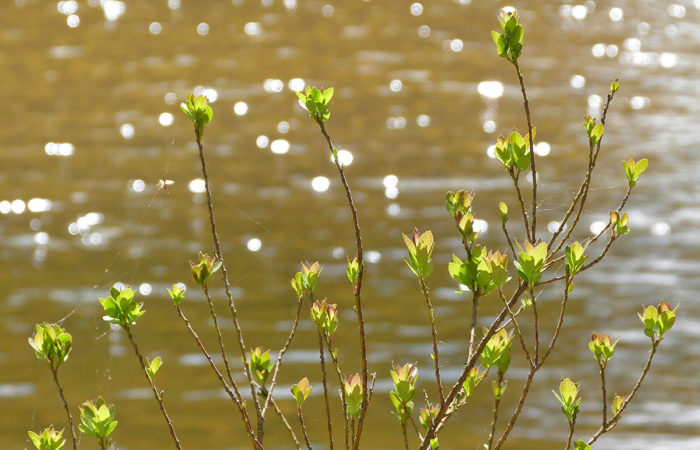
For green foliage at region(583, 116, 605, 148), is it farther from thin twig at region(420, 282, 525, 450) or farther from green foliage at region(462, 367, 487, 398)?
green foliage at region(462, 367, 487, 398)

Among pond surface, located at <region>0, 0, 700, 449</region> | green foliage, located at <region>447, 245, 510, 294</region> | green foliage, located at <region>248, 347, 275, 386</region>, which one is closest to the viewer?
green foliage, located at <region>447, 245, 510, 294</region>

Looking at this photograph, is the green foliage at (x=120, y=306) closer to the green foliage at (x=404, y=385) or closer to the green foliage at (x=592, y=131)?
the green foliage at (x=404, y=385)

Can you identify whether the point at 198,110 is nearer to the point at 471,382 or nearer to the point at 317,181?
the point at 471,382

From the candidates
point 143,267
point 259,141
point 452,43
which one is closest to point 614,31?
point 452,43

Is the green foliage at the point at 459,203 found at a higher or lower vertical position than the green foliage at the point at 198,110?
lower

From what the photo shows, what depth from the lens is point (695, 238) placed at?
5.75 meters

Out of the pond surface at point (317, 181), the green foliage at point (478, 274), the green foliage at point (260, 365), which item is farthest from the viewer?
the pond surface at point (317, 181)

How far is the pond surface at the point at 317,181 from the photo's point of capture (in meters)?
4.34

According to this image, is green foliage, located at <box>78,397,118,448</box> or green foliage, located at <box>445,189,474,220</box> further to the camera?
green foliage, located at <box>445,189,474,220</box>

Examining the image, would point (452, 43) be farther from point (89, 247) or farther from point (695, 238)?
point (89, 247)

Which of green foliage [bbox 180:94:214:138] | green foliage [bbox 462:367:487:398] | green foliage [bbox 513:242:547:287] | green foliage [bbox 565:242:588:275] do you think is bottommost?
green foliage [bbox 462:367:487:398]

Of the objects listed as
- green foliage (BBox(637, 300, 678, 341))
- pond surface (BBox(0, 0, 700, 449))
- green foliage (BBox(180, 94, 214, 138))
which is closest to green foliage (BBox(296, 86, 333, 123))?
green foliage (BBox(180, 94, 214, 138))

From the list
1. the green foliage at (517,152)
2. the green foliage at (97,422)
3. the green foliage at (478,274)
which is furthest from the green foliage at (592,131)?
the green foliage at (97,422)

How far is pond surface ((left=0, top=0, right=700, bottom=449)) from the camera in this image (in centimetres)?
434
